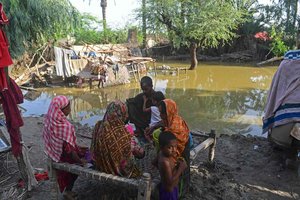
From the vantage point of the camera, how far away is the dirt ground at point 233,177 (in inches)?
157

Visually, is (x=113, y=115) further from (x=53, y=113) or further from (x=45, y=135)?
(x=45, y=135)

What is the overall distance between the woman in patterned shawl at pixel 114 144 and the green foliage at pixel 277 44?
1965 centimetres

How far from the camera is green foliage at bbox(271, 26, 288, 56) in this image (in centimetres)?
2062

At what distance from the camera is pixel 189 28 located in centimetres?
1755

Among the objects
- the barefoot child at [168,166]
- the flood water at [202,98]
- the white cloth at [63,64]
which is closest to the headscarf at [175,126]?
the barefoot child at [168,166]

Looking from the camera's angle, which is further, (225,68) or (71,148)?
(225,68)

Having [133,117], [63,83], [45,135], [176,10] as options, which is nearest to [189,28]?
[176,10]

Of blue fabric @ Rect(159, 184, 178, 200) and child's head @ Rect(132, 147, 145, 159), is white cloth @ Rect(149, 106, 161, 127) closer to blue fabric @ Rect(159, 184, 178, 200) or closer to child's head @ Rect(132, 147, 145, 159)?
child's head @ Rect(132, 147, 145, 159)

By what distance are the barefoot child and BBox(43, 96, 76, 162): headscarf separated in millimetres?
1079

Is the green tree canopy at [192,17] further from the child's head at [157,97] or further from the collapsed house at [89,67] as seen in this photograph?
the child's head at [157,97]

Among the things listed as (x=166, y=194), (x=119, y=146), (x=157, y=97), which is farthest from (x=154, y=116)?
(x=166, y=194)

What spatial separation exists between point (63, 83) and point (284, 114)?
11152mm

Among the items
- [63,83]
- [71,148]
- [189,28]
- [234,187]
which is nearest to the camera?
[71,148]

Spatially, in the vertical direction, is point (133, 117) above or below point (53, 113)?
below
